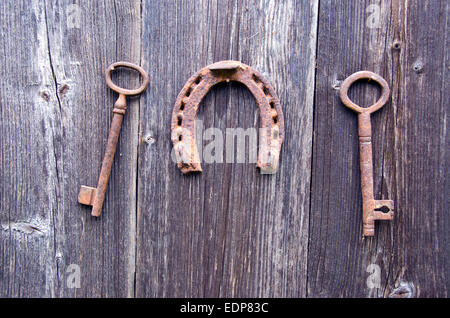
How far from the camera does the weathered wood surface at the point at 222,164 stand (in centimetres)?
95

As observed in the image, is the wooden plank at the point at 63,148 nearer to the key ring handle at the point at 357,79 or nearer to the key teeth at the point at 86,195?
the key teeth at the point at 86,195

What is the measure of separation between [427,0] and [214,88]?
70 centimetres

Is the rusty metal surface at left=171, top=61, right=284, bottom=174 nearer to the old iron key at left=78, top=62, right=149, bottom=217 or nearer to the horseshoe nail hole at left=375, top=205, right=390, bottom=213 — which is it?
the old iron key at left=78, top=62, right=149, bottom=217

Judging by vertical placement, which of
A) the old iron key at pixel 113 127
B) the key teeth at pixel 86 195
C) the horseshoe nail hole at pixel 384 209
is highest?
the old iron key at pixel 113 127

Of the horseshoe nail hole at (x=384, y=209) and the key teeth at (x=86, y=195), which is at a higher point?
the key teeth at (x=86, y=195)

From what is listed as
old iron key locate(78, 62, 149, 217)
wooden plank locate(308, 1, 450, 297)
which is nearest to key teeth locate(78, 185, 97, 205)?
old iron key locate(78, 62, 149, 217)

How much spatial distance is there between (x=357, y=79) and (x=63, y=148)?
3.10 feet

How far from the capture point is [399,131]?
3.14ft

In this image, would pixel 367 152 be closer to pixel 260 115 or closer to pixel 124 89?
pixel 260 115

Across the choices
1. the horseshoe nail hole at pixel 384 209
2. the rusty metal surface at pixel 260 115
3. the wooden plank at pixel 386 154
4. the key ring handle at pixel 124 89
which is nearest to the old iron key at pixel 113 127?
the key ring handle at pixel 124 89

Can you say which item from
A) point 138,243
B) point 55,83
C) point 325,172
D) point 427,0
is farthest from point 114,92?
point 427,0

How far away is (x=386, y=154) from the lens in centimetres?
96

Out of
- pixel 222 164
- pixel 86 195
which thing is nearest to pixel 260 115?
pixel 222 164

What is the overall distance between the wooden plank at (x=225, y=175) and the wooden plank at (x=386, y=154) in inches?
2.3
